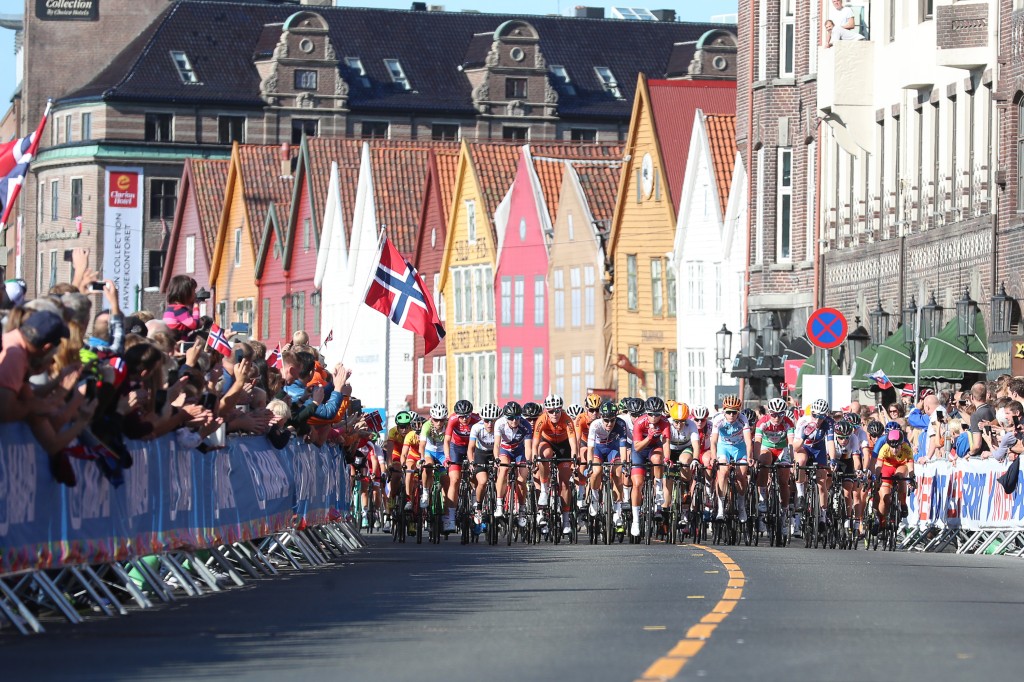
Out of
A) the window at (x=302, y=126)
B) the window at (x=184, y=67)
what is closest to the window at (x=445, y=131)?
the window at (x=302, y=126)

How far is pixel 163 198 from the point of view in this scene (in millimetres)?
122375

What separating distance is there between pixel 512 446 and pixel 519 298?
49287 mm

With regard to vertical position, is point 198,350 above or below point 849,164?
below

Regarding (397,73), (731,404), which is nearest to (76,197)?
(397,73)

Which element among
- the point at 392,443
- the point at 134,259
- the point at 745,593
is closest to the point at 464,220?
the point at 134,259

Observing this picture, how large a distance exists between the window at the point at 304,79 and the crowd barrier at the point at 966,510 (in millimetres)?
89010

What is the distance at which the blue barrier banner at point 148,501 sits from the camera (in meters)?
14.9

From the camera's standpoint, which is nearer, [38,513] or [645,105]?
[38,513]

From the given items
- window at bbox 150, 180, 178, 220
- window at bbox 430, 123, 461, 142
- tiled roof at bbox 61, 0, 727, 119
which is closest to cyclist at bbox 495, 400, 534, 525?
window at bbox 430, 123, 461, 142

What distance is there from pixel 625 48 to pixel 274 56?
674 inches

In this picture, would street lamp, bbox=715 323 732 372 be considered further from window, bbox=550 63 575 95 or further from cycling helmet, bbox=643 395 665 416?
window, bbox=550 63 575 95

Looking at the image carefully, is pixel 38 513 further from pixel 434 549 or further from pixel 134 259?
pixel 134 259

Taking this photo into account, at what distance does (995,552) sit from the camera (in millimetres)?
28719

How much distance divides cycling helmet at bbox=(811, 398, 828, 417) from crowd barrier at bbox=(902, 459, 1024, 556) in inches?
51.6
